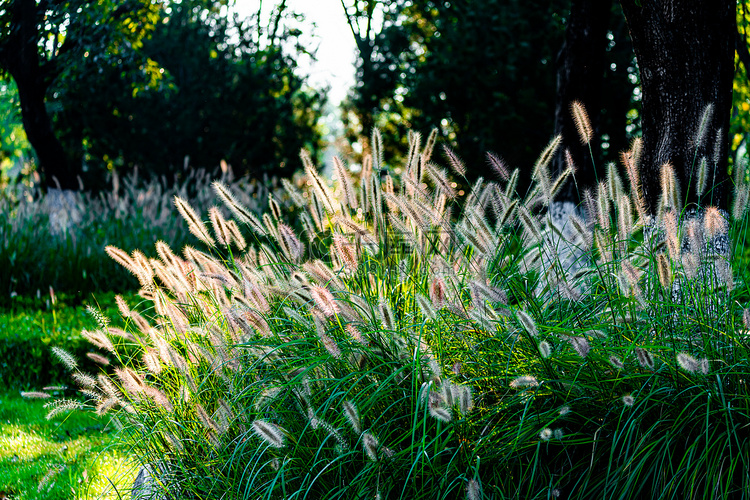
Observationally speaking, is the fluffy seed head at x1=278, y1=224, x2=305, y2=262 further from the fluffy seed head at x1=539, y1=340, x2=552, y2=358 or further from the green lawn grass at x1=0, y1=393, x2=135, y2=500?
the fluffy seed head at x1=539, y1=340, x2=552, y2=358

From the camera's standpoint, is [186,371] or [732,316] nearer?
[732,316]

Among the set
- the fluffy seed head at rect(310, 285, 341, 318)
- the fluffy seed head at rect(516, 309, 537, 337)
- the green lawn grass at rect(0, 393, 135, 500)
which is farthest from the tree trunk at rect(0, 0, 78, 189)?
the fluffy seed head at rect(516, 309, 537, 337)

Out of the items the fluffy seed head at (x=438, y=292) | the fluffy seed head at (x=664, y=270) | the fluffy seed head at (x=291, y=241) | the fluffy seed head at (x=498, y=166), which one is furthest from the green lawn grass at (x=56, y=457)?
the fluffy seed head at (x=664, y=270)

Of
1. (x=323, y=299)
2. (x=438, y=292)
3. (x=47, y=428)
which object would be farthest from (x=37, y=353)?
(x=438, y=292)

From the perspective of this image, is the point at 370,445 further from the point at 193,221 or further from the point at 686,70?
the point at 686,70

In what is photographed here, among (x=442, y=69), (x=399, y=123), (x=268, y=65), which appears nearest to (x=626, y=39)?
(x=442, y=69)

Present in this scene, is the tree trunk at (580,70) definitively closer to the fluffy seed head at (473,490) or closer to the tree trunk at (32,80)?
the fluffy seed head at (473,490)

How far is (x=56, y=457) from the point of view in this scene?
3459 mm

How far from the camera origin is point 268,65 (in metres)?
11.6

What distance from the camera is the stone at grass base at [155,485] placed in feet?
7.82

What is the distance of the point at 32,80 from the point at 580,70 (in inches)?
275

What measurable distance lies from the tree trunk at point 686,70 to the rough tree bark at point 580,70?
1.44 m

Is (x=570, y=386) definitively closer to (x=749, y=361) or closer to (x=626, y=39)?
(x=749, y=361)

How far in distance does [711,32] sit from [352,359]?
2.42 meters
